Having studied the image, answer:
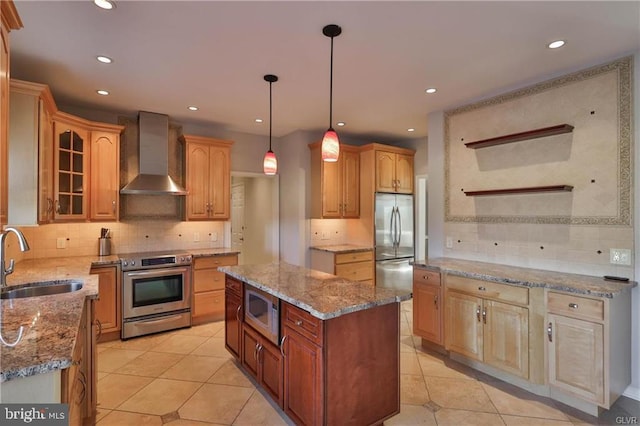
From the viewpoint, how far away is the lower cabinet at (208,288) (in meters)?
4.19

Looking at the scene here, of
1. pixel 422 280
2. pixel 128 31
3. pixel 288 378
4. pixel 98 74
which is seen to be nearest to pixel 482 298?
pixel 422 280

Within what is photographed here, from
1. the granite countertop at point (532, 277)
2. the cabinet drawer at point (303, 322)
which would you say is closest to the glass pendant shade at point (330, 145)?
the cabinet drawer at point (303, 322)

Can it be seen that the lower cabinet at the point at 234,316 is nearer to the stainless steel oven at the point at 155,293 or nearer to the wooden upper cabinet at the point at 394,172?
the stainless steel oven at the point at 155,293

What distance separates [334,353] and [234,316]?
1448mm

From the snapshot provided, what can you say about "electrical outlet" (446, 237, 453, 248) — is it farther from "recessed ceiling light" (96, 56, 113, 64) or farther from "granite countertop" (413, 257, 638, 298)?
"recessed ceiling light" (96, 56, 113, 64)

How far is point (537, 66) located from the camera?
2828mm

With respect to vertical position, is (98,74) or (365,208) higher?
(98,74)

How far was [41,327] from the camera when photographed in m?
1.49

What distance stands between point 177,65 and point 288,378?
2.66 m

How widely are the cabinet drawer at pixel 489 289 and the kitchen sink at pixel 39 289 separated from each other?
10.6 ft

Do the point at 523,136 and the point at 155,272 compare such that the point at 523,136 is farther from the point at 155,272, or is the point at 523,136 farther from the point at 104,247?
the point at 104,247

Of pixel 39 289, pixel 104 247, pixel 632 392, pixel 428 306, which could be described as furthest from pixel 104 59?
pixel 632 392

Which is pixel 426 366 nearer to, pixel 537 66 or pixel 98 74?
pixel 537 66

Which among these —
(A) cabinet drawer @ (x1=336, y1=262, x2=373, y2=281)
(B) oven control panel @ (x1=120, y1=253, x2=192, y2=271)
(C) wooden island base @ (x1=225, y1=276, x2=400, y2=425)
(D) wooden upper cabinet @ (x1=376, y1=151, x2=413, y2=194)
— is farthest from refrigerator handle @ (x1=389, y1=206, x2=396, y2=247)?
(C) wooden island base @ (x1=225, y1=276, x2=400, y2=425)
